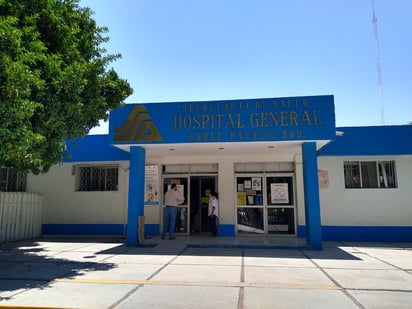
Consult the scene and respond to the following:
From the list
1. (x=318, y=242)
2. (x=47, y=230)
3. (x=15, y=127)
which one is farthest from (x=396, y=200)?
(x=47, y=230)

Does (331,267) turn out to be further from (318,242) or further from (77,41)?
(77,41)

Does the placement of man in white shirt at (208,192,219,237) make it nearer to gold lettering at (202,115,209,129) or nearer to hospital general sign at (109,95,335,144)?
hospital general sign at (109,95,335,144)

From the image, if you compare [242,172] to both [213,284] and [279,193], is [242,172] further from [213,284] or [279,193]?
[213,284]

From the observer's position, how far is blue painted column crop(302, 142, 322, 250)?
31.7 ft

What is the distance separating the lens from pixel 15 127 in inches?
231

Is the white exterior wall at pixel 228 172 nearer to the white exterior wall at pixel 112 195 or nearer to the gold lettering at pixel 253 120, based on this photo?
the white exterior wall at pixel 112 195

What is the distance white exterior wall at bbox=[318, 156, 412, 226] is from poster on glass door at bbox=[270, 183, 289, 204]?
1215mm

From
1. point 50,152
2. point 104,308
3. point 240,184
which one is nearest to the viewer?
point 104,308

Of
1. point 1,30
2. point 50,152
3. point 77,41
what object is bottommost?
point 50,152

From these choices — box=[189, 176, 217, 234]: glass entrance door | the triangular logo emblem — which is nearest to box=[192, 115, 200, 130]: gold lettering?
the triangular logo emblem

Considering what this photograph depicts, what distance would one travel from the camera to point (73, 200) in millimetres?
13422

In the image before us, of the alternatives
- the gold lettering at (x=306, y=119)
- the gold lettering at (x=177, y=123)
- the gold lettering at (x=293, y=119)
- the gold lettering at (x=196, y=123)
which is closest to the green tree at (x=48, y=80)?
the gold lettering at (x=177, y=123)

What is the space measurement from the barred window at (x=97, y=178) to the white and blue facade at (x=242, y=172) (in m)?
0.09

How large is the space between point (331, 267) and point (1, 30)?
7.56 m
